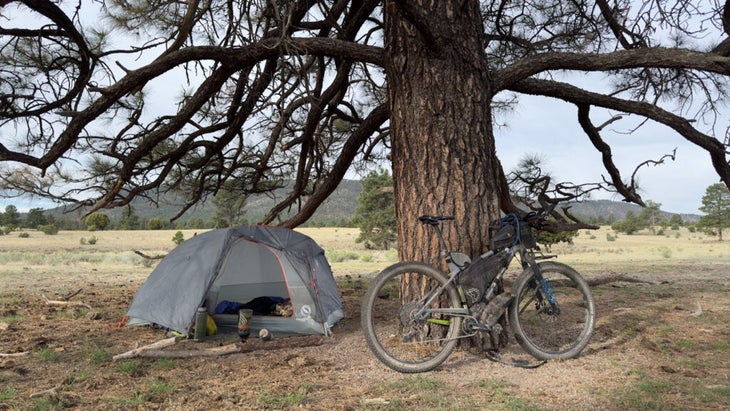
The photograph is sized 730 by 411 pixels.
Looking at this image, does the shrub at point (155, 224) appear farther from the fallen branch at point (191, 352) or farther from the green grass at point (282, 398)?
the green grass at point (282, 398)

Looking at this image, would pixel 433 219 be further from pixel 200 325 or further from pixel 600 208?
pixel 600 208

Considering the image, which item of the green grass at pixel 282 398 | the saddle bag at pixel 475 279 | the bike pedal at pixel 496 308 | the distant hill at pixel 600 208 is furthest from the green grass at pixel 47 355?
the distant hill at pixel 600 208

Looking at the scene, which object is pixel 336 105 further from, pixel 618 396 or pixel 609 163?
pixel 618 396

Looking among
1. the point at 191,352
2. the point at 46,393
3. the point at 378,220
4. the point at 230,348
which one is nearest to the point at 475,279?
the point at 230,348

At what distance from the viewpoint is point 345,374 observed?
383 centimetres

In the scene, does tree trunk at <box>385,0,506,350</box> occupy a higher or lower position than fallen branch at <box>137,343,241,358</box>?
higher

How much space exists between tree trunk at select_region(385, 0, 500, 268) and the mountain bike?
0.20m

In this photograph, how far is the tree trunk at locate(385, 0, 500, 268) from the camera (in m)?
4.40

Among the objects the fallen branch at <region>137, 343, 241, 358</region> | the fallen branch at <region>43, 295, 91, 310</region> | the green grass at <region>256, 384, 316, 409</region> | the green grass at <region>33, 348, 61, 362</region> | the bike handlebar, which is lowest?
the green grass at <region>33, 348, 61, 362</region>

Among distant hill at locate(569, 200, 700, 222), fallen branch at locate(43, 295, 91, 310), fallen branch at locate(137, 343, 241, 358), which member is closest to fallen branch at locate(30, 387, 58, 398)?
fallen branch at locate(137, 343, 241, 358)

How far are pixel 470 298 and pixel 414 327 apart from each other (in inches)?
21.7

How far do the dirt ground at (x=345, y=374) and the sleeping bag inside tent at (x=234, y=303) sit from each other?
0.80 feet

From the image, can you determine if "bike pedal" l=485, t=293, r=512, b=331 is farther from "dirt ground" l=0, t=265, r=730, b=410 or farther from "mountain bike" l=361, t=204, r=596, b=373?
"dirt ground" l=0, t=265, r=730, b=410

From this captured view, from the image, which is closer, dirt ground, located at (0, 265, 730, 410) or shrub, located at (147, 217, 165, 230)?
dirt ground, located at (0, 265, 730, 410)
